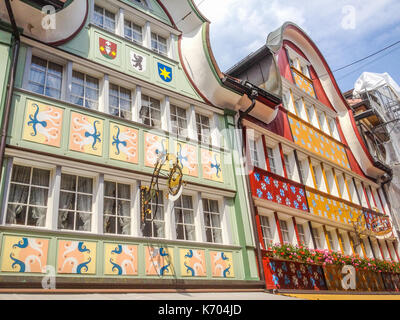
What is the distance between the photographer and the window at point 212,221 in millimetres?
9406

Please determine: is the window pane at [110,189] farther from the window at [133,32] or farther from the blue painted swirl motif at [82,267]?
the window at [133,32]

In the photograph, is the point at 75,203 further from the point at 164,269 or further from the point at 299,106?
the point at 299,106

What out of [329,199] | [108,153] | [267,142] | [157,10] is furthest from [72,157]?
[329,199]

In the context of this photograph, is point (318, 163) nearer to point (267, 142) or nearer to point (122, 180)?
point (267, 142)

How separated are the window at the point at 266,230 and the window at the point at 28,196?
6.26 metres

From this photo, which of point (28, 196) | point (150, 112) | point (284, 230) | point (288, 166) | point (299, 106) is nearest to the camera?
point (28, 196)

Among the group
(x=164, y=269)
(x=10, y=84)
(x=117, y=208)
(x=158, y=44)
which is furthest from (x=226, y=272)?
(x=158, y=44)

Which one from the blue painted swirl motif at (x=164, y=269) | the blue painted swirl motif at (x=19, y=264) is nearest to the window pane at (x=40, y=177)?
the blue painted swirl motif at (x=19, y=264)

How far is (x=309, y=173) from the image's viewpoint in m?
14.3

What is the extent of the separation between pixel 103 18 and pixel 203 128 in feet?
12.9

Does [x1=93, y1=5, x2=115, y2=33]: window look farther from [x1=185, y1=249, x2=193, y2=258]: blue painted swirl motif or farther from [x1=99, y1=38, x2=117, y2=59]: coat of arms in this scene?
[x1=185, y1=249, x2=193, y2=258]: blue painted swirl motif

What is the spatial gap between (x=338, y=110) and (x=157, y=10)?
36.8ft

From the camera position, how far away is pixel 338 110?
62.4 feet

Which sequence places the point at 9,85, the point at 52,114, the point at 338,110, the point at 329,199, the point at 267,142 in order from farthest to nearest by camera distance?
1. the point at 338,110
2. the point at 329,199
3. the point at 267,142
4. the point at 52,114
5. the point at 9,85
